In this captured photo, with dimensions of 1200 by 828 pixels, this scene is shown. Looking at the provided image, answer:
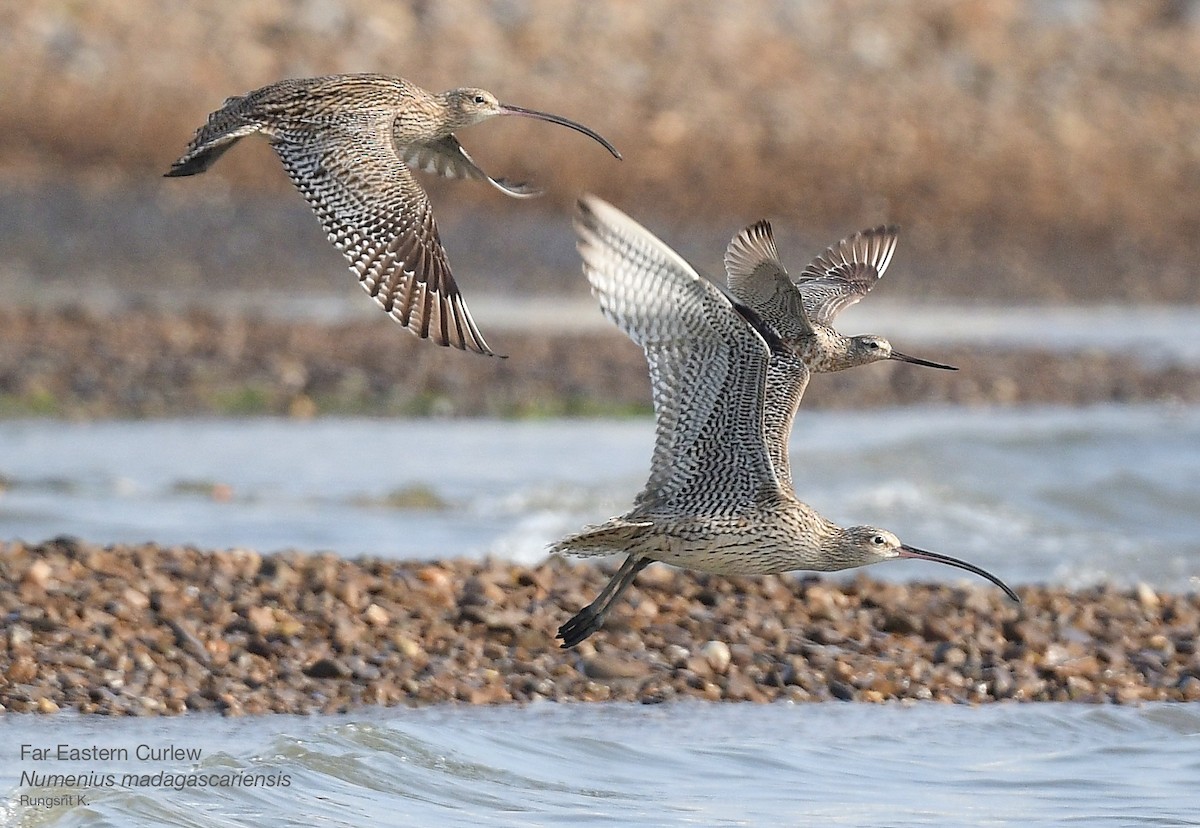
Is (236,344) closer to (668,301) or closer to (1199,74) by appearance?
(668,301)

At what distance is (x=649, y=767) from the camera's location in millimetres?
7480

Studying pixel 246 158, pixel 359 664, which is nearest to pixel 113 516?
pixel 359 664

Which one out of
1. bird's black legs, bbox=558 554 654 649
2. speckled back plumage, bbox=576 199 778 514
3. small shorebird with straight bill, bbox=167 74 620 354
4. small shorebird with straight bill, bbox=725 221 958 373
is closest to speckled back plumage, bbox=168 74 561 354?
small shorebird with straight bill, bbox=167 74 620 354

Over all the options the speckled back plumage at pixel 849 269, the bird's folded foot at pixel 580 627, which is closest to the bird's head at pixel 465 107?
the speckled back plumage at pixel 849 269

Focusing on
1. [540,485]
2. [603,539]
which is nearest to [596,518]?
[540,485]

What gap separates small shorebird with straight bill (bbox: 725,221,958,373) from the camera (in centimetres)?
681

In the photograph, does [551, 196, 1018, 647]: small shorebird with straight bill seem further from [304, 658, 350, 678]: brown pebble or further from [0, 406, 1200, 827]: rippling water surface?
[304, 658, 350, 678]: brown pebble

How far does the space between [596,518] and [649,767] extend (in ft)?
15.8

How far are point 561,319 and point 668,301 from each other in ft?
49.7

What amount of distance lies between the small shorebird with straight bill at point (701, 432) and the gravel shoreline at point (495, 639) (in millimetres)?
978

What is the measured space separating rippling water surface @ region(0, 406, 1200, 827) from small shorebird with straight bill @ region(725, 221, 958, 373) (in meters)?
1.37

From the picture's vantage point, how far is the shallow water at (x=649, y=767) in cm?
698

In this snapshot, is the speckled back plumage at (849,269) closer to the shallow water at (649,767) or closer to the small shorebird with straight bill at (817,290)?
the small shorebird with straight bill at (817,290)

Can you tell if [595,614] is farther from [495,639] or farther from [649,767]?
[495,639]
